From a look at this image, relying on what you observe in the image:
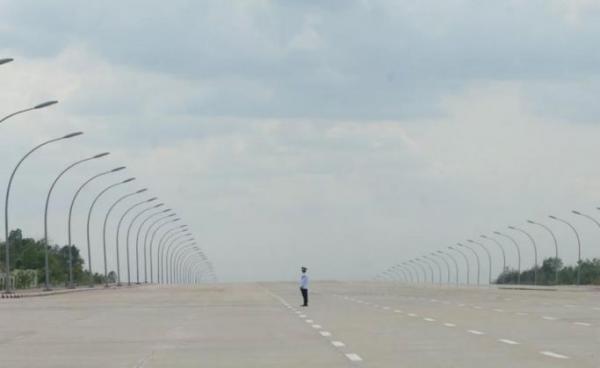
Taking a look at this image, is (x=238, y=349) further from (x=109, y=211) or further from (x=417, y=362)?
(x=109, y=211)

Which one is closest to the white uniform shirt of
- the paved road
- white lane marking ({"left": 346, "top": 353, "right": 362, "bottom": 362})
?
the paved road

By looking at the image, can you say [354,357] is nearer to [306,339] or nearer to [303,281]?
[306,339]

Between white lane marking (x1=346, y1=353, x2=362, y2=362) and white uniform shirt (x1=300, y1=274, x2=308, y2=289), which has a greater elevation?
white uniform shirt (x1=300, y1=274, x2=308, y2=289)

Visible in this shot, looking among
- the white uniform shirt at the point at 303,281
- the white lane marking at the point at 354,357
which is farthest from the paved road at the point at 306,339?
the white uniform shirt at the point at 303,281

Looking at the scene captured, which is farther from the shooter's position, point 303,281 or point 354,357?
Result: point 303,281

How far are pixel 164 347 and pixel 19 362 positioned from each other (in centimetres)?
379

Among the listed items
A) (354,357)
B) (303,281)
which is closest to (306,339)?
(354,357)

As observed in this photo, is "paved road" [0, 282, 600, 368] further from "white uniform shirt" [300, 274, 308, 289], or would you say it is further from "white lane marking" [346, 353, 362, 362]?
"white uniform shirt" [300, 274, 308, 289]

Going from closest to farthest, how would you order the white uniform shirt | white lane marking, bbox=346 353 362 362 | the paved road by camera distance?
white lane marking, bbox=346 353 362 362
the paved road
the white uniform shirt

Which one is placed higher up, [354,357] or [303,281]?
[303,281]

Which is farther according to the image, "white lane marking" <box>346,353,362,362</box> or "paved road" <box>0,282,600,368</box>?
"paved road" <box>0,282,600,368</box>

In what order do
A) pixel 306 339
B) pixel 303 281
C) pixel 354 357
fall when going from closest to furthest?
pixel 354 357 < pixel 306 339 < pixel 303 281

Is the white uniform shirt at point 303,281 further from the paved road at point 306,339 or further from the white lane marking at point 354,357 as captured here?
the white lane marking at point 354,357

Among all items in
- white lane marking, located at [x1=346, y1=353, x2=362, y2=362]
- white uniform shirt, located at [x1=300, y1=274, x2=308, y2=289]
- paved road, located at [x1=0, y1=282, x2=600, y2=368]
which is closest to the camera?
white lane marking, located at [x1=346, y1=353, x2=362, y2=362]
